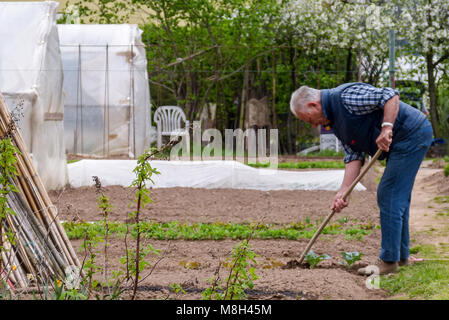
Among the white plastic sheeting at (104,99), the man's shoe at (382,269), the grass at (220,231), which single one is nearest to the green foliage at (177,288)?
the man's shoe at (382,269)

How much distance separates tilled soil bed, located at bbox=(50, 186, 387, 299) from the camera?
370 cm

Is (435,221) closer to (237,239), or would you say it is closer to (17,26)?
(237,239)

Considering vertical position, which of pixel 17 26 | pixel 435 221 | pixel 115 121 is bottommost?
pixel 435 221

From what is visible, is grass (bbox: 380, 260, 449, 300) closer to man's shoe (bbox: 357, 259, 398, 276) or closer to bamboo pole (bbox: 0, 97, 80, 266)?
man's shoe (bbox: 357, 259, 398, 276)

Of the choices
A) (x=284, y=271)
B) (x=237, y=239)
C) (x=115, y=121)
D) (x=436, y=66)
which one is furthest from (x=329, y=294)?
(x=436, y=66)

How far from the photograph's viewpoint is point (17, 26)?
9180mm

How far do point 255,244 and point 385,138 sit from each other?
1940 millimetres

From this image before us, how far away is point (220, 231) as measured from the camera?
586 cm

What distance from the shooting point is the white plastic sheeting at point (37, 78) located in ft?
28.0

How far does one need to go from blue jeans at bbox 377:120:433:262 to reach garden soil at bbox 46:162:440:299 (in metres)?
0.33

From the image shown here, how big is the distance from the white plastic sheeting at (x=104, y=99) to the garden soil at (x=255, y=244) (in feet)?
14.2

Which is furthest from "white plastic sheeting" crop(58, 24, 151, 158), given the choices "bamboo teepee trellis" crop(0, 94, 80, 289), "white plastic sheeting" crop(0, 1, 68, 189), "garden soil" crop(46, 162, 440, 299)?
"bamboo teepee trellis" crop(0, 94, 80, 289)
